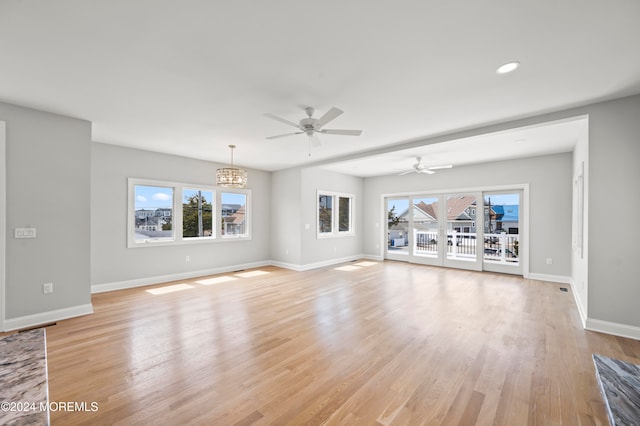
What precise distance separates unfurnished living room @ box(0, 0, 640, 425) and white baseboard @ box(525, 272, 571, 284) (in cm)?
4

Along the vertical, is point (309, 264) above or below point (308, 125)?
below

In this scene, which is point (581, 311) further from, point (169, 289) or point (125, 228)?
point (125, 228)

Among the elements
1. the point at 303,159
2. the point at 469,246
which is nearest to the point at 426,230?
the point at 469,246

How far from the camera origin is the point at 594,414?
1924mm

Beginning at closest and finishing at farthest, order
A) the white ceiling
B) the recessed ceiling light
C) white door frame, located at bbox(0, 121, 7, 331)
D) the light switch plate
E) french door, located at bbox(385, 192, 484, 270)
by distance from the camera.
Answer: the white ceiling < the recessed ceiling light < white door frame, located at bbox(0, 121, 7, 331) < the light switch plate < french door, located at bbox(385, 192, 484, 270)

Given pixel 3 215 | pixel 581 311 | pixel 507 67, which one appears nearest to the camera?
pixel 507 67

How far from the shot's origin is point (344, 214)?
875 centimetres

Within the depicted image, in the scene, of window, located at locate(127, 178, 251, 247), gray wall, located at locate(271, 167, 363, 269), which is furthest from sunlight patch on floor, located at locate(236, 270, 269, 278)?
window, located at locate(127, 178, 251, 247)

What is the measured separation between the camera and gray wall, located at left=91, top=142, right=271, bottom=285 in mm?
5055

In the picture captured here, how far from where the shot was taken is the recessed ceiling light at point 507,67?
8.14ft

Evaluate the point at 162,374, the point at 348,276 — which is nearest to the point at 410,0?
the point at 162,374

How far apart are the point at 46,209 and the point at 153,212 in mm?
2181

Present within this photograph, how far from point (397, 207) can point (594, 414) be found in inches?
270

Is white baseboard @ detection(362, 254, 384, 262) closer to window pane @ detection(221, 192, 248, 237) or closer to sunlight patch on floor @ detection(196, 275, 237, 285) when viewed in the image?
window pane @ detection(221, 192, 248, 237)
